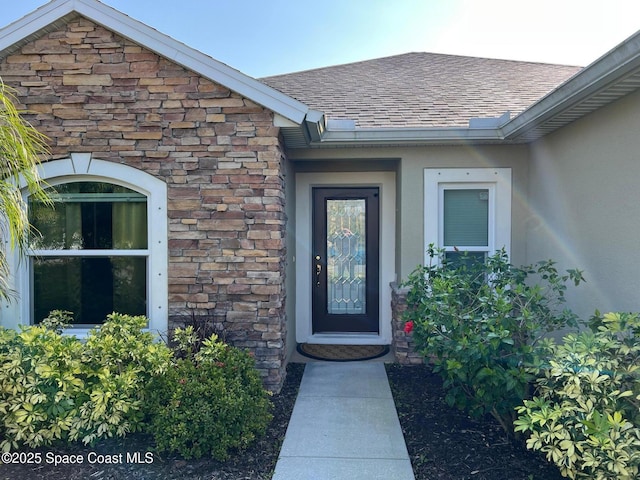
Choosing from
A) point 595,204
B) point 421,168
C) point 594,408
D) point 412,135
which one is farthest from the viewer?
point 421,168

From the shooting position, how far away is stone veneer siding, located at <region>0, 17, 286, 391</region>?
4.83 meters

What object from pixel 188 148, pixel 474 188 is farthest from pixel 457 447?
pixel 188 148

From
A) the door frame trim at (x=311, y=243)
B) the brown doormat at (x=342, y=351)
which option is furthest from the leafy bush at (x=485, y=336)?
the door frame trim at (x=311, y=243)

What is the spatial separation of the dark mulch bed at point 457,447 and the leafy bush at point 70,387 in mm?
2463

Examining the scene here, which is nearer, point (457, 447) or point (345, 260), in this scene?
point (457, 447)

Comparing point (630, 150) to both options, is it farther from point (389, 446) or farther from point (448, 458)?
point (389, 446)

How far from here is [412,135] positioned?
219 inches

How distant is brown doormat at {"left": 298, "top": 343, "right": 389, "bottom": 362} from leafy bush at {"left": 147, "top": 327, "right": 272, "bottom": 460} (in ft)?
8.10

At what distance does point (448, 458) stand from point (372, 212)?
164 inches

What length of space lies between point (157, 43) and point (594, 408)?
17.3ft

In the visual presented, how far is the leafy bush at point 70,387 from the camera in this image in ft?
11.6

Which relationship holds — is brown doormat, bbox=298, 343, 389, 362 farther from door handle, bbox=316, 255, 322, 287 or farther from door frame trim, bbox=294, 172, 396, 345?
door handle, bbox=316, 255, 322, 287

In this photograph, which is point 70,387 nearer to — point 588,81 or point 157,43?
point 157,43

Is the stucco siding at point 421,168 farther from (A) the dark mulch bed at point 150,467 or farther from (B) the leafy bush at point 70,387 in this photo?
(B) the leafy bush at point 70,387
